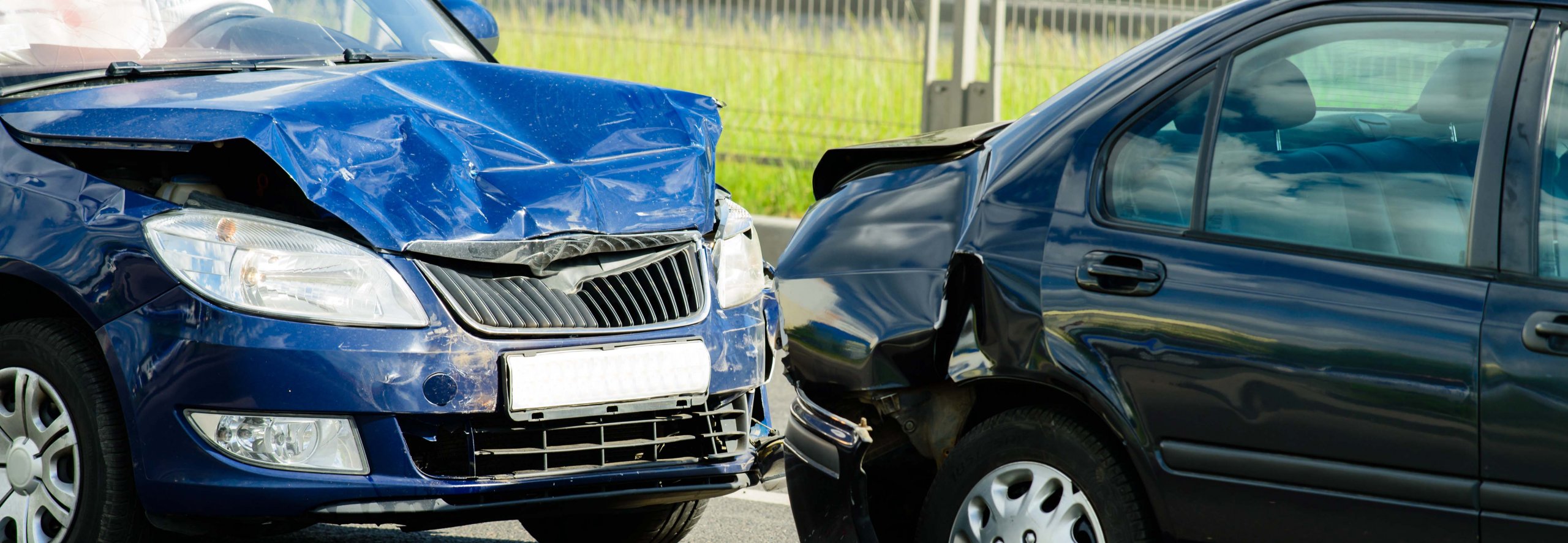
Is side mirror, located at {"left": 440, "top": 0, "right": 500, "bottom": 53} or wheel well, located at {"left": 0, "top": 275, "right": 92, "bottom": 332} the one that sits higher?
side mirror, located at {"left": 440, "top": 0, "right": 500, "bottom": 53}

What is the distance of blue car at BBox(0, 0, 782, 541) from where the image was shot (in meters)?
3.53

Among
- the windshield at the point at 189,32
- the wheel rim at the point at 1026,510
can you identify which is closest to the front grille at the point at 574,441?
the wheel rim at the point at 1026,510

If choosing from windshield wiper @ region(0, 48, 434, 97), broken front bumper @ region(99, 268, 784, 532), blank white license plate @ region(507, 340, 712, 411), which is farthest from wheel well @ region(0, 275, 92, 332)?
blank white license plate @ region(507, 340, 712, 411)

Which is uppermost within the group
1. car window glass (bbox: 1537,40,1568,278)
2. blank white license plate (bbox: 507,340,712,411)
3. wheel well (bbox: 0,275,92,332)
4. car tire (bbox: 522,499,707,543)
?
car window glass (bbox: 1537,40,1568,278)

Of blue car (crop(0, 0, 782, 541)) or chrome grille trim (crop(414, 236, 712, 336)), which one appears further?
chrome grille trim (crop(414, 236, 712, 336))

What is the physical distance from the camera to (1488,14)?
116 inches

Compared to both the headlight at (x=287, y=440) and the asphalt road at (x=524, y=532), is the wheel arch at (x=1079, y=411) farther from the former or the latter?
the asphalt road at (x=524, y=532)

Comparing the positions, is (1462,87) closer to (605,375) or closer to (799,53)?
(605,375)

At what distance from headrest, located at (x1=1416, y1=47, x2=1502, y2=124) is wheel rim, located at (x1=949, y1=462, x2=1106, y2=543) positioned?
3.07 feet

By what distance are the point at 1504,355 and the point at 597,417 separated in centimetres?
189

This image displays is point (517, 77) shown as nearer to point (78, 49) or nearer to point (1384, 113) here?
point (78, 49)

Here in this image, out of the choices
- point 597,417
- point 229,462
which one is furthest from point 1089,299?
point 229,462

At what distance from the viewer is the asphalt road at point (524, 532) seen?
4754 millimetres

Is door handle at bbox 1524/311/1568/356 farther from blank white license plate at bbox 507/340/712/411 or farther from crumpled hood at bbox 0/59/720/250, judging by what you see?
crumpled hood at bbox 0/59/720/250
